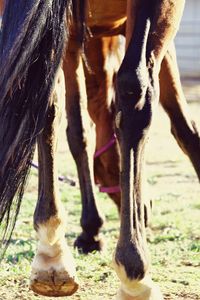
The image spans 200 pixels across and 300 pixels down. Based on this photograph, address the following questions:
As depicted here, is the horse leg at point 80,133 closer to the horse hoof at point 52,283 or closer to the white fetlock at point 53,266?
the white fetlock at point 53,266

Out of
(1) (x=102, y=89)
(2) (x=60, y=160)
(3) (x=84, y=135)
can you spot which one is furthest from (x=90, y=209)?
(2) (x=60, y=160)

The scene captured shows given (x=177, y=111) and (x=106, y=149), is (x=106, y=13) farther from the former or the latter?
(x=106, y=149)

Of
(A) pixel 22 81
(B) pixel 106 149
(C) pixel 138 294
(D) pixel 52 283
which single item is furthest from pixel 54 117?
(B) pixel 106 149

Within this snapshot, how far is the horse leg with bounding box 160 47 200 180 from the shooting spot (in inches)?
182

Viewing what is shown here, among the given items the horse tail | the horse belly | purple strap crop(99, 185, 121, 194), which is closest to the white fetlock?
the horse tail

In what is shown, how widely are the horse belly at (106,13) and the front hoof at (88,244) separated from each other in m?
1.28

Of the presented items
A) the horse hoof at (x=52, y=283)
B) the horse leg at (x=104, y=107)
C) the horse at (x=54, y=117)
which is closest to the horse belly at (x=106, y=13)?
the horse at (x=54, y=117)

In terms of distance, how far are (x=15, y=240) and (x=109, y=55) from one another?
1.29 metres

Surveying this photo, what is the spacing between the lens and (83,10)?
3.82 metres

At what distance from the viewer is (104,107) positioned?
18.2 ft

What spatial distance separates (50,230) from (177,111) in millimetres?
1307

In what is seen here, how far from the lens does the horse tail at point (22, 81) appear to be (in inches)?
131

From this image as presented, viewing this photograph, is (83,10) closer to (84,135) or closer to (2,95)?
(2,95)

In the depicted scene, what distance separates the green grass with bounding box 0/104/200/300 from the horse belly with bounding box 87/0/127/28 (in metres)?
0.85
